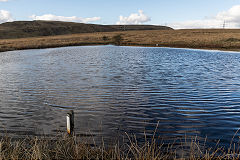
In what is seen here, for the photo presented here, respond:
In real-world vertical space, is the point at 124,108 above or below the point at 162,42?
below

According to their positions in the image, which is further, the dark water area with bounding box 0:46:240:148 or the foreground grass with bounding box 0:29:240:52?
the foreground grass with bounding box 0:29:240:52

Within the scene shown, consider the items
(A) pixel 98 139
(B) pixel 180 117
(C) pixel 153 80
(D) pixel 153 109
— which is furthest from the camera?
(C) pixel 153 80

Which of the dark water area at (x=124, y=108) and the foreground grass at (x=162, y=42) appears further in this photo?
the foreground grass at (x=162, y=42)

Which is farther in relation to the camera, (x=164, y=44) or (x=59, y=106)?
(x=164, y=44)

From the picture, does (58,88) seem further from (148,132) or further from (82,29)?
(82,29)

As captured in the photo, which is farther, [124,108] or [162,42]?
[162,42]

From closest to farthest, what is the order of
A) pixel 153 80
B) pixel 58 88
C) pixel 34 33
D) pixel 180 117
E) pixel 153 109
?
pixel 180 117 < pixel 153 109 < pixel 58 88 < pixel 153 80 < pixel 34 33

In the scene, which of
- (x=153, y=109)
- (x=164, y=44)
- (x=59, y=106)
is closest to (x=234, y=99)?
(x=153, y=109)

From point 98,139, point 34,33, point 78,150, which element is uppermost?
point 34,33

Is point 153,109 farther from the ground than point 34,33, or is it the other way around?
point 34,33

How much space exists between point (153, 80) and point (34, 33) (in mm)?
156841

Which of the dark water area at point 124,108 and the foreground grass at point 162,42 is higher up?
the foreground grass at point 162,42

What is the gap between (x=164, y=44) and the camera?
210 feet

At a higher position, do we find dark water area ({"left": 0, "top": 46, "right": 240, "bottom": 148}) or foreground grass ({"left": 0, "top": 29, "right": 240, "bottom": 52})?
foreground grass ({"left": 0, "top": 29, "right": 240, "bottom": 52})
